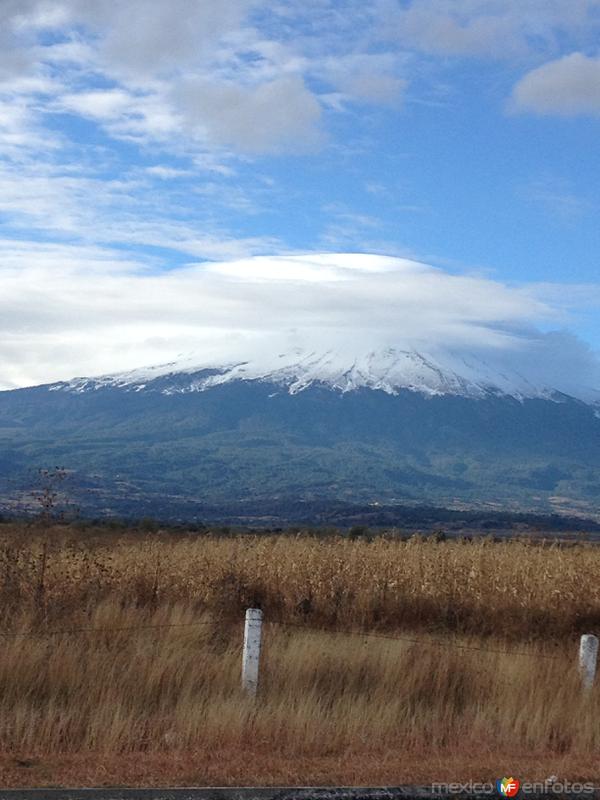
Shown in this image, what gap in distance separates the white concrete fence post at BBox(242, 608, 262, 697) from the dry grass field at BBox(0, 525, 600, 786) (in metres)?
0.26

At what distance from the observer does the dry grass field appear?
8.52 meters

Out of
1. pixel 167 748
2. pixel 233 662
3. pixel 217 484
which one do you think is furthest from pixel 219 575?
pixel 217 484

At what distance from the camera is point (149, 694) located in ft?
33.3

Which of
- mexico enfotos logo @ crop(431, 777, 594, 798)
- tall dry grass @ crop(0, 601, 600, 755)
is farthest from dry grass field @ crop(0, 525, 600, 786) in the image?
mexico enfotos logo @ crop(431, 777, 594, 798)

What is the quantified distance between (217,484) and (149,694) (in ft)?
501

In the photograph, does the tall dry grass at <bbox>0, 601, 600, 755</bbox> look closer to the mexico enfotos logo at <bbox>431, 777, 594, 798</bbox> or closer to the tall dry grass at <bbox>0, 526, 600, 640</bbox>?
the mexico enfotos logo at <bbox>431, 777, 594, 798</bbox>

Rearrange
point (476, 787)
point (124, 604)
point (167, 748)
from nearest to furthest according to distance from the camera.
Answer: point (476, 787) < point (167, 748) < point (124, 604)

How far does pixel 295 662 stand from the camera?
11.1 metres

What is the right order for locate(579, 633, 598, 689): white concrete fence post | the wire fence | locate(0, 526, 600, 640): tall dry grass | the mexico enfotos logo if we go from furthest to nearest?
locate(0, 526, 600, 640): tall dry grass, the wire fence, locate(579, 633, 598, 689): white concrete fence post, the mexico enfotos logo

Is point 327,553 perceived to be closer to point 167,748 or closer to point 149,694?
point 149,694

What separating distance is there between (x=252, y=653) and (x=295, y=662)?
98 centimetres

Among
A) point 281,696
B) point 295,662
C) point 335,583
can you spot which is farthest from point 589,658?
point 335,583

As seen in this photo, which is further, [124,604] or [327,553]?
[327,553]

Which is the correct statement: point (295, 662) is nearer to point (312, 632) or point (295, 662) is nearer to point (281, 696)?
point (281, 696)
